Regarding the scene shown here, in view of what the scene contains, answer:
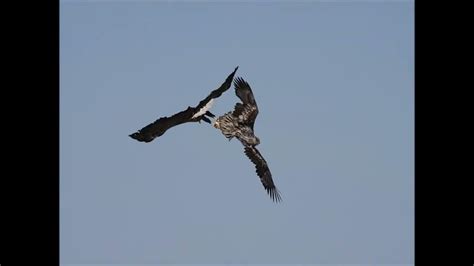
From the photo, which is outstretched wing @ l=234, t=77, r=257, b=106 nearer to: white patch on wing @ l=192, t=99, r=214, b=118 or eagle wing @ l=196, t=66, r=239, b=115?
eagle wing @ l=196, t=66, r=239, b=115

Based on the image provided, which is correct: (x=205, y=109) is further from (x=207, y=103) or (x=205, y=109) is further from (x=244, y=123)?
(x=244, y=123)

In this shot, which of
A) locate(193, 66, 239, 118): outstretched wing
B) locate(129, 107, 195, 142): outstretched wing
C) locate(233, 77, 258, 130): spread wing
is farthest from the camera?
locate(233, 77, 258, 130): spread wing

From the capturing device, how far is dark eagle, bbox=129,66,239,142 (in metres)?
11.3

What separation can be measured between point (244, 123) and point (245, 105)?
22 centimetres

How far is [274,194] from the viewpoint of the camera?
1213 cm

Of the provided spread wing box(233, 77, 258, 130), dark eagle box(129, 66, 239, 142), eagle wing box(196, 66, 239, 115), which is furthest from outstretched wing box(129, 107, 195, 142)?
spread wing box(233, 77, 258, 130)

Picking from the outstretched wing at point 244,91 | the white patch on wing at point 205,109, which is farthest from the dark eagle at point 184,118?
the outstretched wing at point 244,91

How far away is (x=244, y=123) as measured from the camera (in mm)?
11648

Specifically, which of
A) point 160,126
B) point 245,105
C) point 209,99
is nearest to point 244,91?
point 245,105

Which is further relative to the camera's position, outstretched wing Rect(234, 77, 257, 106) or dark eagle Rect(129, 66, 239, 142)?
outstretched wing Rect(234, 77, 257, 106)
